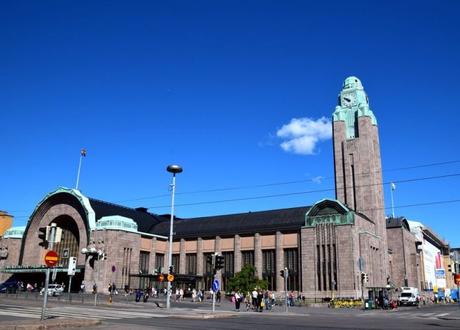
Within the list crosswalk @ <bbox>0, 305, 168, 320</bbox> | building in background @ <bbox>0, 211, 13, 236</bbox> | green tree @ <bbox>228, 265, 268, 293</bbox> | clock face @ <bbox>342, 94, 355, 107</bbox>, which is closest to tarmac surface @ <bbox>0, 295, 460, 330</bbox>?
crosswalk @ <bbox>0, 305, 168, 320</bbox>

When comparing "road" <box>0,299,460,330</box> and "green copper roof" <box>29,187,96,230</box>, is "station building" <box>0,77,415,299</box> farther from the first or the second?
"road" <box>0,299,460,330</box>

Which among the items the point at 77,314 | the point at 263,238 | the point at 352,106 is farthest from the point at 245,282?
the point at 352,106

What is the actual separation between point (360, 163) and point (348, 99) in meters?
12.8

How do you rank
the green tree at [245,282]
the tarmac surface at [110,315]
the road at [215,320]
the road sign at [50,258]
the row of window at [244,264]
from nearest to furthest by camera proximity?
the tarmac surface at [110,315]
the road sign at [50,258]
the road at [215,320]
the green tree at [245,282]
the row of window at [244,264]

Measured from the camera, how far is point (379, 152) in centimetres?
7819

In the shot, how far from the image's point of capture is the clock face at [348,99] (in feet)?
262

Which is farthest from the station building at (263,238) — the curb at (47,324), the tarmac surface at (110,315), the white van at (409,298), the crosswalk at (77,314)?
the curb at (47,324)

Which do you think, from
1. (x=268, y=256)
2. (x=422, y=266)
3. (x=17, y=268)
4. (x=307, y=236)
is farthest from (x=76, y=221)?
(x=422, y=266)

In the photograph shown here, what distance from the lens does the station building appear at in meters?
61.6

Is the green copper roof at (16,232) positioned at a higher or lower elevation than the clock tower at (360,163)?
lower

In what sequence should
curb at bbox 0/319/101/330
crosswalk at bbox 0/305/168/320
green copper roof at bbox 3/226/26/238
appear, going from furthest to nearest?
green copper roof at bbox 3/226/26/238
crosswalk at bbox 0/305/168/320
curb at bbox 0/319/101/330

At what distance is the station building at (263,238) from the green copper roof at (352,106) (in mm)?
181

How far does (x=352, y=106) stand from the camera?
260ft

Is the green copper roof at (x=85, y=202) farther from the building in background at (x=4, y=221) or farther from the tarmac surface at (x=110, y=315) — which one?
the building in background at (x=4, y=221)
